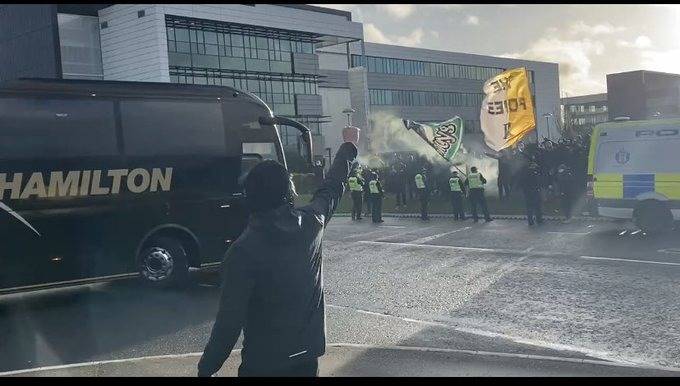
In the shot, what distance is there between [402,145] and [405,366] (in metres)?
44.5

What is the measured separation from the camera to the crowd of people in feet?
55.8

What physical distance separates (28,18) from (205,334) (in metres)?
43.5

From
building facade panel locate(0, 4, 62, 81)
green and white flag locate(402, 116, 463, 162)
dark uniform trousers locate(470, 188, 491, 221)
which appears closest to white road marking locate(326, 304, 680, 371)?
dark uniform trousers locate(470, 188, 491, 221)

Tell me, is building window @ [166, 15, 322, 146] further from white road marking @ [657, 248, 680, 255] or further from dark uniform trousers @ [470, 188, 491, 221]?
white road marking @ [657, 248, 680, 255]

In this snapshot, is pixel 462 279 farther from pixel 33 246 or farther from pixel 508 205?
pixel 508 205

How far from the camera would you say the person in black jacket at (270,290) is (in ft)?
8.11

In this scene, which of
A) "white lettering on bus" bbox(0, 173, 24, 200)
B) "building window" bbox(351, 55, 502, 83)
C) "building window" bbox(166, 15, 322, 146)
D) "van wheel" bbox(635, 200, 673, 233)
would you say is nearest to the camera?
"white lettering on bus" bbox(0, 173, 24, 200)

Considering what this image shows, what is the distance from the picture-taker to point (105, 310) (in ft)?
27.1

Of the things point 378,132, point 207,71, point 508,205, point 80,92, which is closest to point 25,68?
point 207,71

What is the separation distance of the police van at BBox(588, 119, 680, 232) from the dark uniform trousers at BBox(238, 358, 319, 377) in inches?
482

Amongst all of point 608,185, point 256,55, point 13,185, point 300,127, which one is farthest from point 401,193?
point 256,55

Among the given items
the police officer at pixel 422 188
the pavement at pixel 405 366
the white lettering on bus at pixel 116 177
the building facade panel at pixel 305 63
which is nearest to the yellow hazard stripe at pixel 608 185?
the police officer at pixel 422 188

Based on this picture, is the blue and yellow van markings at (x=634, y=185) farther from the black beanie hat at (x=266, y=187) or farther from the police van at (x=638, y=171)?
the black beanie hat at (x=266, y=187)

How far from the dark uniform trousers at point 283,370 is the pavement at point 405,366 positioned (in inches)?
88.6
